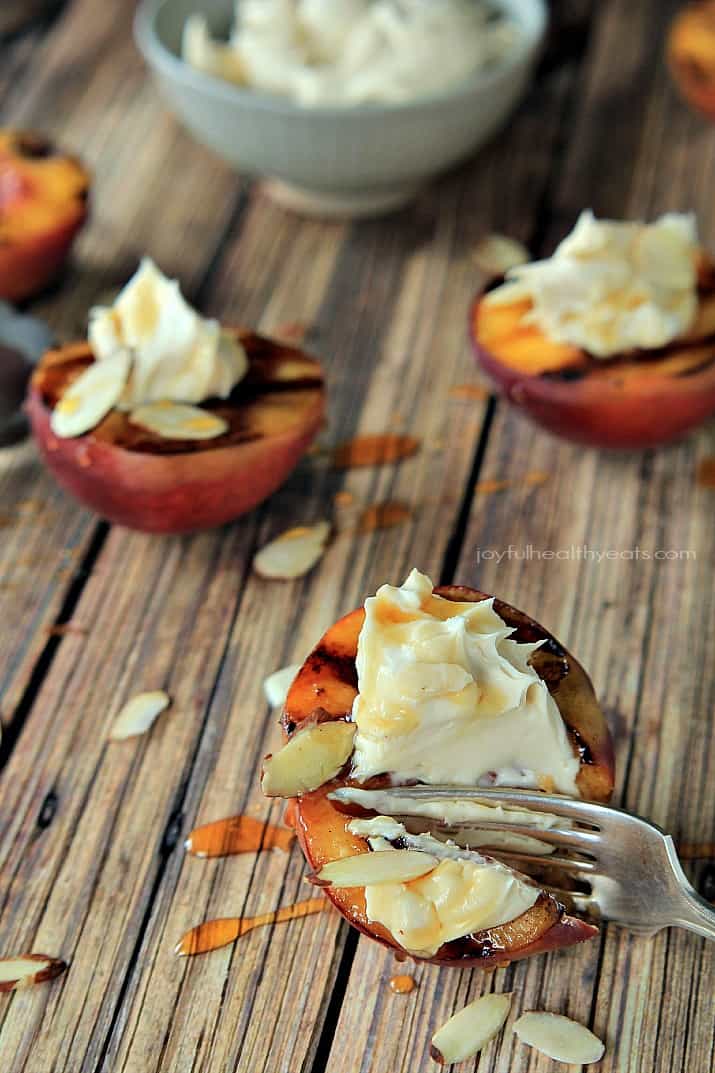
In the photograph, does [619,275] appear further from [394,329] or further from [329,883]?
[329,883]

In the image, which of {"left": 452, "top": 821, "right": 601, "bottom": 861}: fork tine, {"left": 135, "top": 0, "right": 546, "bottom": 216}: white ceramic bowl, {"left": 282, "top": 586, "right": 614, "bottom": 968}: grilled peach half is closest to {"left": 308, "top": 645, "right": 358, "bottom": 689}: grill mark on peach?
{"left": 282, "top": 586, "right": 614, "bottom": 968}: grilled peach half

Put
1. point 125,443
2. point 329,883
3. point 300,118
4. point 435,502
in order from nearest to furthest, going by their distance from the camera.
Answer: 1. point 329,883
2. point 125,443
3. point 435,502
4. point 300,118

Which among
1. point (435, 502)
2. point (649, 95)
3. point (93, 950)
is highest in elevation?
point (93, 950)

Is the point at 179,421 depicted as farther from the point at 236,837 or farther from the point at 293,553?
the point at 236,837

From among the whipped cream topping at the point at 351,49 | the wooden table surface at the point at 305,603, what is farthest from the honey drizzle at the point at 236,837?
the whipped cream topping at the point at 351,49

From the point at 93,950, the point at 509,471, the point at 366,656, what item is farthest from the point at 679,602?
the point at 93,950

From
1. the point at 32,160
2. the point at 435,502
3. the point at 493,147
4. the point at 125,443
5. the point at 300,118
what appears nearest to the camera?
the point at 125,443

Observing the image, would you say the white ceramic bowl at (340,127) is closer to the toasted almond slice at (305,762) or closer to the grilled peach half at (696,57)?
the grilled peach half at (696,57)
